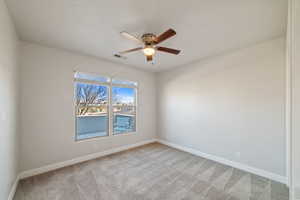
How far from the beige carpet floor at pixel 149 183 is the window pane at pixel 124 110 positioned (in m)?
1.18

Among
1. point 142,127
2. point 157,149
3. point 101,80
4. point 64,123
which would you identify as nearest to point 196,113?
point 157,149

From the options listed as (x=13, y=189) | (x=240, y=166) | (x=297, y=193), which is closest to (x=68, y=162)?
(x=13, y=189)

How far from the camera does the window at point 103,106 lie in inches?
131

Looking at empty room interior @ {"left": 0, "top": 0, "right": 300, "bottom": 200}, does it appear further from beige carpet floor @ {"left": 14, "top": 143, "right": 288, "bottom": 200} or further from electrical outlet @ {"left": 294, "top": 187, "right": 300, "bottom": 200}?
electrical outlet @ {"left": 294, "top": 187, "right": 300, "bottom": 200}

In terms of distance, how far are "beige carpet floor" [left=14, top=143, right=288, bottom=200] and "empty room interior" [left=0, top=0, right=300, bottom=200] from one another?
0.02m

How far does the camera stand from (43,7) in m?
1.72

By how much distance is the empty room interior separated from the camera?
1763 millimetres

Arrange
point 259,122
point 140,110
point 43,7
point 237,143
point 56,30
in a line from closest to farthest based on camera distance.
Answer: point 43,7 → point 56,30 → point 259,122 → point 237,143 → point 140,110

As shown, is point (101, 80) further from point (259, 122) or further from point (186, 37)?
point (259, 122)

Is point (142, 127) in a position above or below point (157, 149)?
above

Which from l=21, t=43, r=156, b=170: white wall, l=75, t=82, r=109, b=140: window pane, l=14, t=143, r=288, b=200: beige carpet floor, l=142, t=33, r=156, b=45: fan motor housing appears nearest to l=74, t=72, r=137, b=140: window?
l=75, t=82, r=109, b=140: window pane

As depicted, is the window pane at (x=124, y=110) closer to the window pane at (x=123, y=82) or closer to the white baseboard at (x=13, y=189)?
the window pane at (x=123, y=82)

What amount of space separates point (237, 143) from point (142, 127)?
2836mm

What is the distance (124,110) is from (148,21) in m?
2.89
